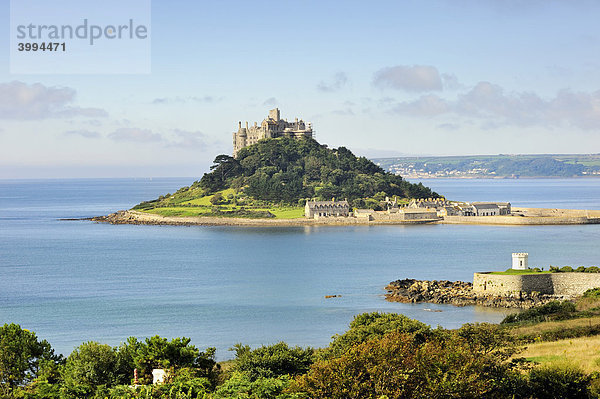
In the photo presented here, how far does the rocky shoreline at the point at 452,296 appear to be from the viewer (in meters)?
34.3

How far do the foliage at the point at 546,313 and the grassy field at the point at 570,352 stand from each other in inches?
234

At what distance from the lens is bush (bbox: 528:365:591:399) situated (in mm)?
14711

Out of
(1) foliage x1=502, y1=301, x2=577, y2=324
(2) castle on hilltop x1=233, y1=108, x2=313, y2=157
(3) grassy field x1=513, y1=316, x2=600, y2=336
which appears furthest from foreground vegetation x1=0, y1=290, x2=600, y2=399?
(2) castle on hilltop x1=233, y1=108, x2=313, y2=157

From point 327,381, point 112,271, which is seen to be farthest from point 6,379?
point 112,271

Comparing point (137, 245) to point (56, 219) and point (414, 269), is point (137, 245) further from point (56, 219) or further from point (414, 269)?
point (56, 219)

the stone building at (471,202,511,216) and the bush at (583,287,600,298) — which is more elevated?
the stone building at (471,202,511,216)

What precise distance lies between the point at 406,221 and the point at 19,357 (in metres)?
72.5

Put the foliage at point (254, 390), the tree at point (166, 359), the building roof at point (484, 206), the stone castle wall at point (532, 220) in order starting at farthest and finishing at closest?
the building roof at point (484, 206)
the stone castle wall at point (532, 220)
the tree at point (166, 359)
the foliage at point (254, 390)

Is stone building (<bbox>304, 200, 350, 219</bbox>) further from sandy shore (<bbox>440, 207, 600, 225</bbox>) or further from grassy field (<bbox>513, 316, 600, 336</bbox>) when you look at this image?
grassy field (<bbox>513, 316, 600, 336</bbox>)

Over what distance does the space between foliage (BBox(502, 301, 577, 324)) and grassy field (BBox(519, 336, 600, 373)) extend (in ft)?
19.5

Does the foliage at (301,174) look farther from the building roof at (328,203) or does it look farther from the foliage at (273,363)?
the foliage at (273,363)

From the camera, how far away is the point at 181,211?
318 ft

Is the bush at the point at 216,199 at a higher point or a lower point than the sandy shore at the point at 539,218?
higher

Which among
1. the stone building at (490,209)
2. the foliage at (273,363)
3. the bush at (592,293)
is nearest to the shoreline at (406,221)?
the stone building at (490,209)
